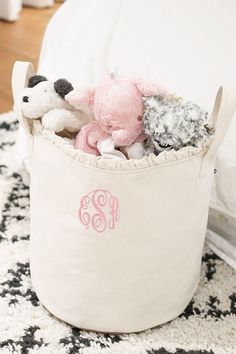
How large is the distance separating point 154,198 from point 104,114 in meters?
0.19

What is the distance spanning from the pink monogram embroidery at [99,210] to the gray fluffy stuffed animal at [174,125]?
0.47 ft

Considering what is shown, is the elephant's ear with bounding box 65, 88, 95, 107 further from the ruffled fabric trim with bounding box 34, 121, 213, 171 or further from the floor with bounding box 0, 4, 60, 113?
the floor with bounding box 0, 4, 60, 113

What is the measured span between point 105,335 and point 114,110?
1.48ft

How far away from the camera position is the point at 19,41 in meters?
2.79

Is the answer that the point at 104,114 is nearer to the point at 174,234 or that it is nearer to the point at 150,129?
the point at 150,129

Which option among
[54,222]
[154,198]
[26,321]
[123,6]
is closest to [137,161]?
[154,198]

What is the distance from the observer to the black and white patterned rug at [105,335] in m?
1.09

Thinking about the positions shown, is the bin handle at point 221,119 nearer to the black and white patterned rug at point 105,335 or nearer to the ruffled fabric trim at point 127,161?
the ruffled fabric trim at point 127,161

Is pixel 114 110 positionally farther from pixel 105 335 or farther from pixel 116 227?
pixel 105 335

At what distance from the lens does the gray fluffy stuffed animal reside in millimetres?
1026

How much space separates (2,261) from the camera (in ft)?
4.24

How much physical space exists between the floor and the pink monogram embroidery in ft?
3.81

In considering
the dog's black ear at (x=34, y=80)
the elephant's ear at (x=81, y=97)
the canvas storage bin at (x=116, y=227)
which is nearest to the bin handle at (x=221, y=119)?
the canvas storage bin at (x=116, y=227)

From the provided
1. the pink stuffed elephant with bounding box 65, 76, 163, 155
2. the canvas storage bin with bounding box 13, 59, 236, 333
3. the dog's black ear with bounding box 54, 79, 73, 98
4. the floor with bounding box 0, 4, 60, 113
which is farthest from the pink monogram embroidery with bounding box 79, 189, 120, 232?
the floor with bounding box 0, 4, 60, 113
